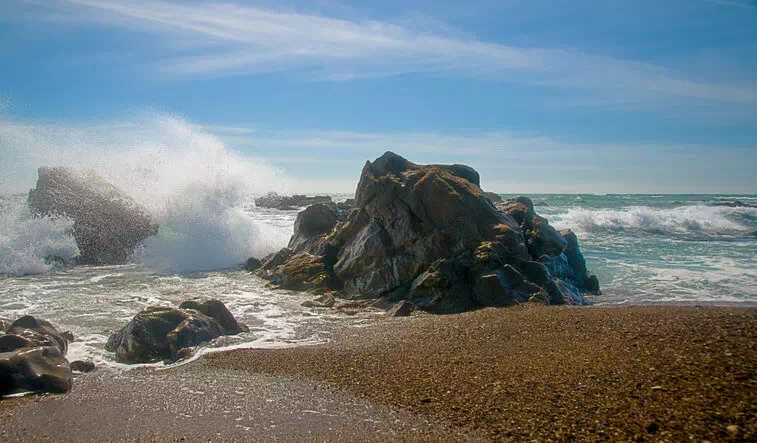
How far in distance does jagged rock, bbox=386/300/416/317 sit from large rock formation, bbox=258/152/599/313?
322 millimetres

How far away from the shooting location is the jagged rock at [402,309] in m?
10.4

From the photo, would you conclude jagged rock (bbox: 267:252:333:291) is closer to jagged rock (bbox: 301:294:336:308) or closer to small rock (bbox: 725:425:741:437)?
jagged rock (bbox: 301:294:336:308)

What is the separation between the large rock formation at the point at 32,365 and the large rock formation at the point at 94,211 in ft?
41.3

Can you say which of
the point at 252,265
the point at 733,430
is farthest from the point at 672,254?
the point at 733,430

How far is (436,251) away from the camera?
12203 mm

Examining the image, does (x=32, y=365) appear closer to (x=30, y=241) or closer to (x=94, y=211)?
(x=30, y=241)

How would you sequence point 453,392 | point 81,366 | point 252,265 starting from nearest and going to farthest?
point 453,392, point 81,366, point 252,265

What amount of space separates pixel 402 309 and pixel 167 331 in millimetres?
4499

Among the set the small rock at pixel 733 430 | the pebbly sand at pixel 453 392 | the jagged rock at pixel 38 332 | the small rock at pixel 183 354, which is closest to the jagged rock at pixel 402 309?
the pebbly sand at pixel 453 392

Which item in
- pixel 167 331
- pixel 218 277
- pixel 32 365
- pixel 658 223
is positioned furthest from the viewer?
pixel 658 223

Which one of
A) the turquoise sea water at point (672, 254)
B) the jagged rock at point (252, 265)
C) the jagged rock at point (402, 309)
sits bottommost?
the jagged rock at point (252, 265)

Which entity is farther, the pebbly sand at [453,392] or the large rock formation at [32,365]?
the large rock formation at [32,365]

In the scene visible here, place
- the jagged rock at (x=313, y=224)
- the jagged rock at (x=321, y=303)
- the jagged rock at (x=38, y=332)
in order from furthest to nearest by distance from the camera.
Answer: the jagged rock at (x=313, y=224), the jagged rock at (x=321, y=303), the jagged rock at (x=38, y=332)

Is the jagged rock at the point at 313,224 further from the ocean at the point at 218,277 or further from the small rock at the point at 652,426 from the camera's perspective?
the small rock at the point at 652,426
